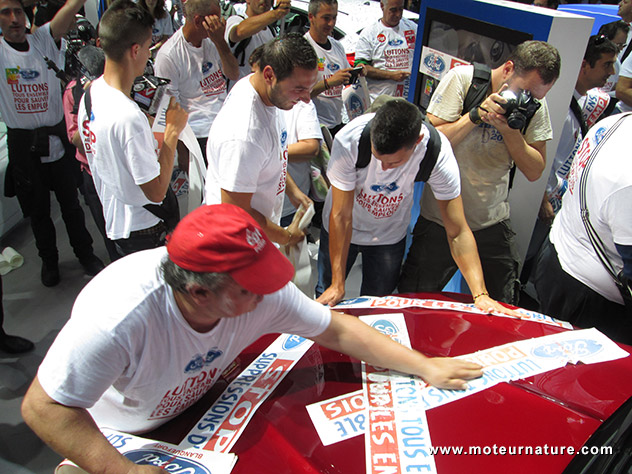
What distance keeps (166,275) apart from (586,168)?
6.04ft

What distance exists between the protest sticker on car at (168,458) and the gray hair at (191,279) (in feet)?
1.62

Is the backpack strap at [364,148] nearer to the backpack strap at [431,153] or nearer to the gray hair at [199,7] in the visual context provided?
the backpack strap at [431,153]

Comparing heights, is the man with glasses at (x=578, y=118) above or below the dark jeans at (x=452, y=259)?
above

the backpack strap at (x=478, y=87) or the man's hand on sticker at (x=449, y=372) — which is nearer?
the man's hand on sticker at (x=449, y=372)

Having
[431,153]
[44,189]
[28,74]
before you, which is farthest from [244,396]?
[28,74]

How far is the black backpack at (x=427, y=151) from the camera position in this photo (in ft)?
7.59

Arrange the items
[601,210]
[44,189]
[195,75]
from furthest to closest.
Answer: [195,75] → [44,189] → [601,210]

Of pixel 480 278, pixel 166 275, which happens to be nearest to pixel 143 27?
pixel 166 275

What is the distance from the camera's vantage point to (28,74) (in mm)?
3404

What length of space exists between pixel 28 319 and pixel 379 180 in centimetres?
269

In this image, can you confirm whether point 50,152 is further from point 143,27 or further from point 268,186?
point 268,186

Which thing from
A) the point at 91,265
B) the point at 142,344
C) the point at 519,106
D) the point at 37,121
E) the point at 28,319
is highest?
the point at 519,106

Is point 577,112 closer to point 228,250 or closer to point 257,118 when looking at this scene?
point 257,118

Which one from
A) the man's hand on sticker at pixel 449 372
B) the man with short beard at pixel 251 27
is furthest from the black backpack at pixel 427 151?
the man with short beard at pixel 251 27
